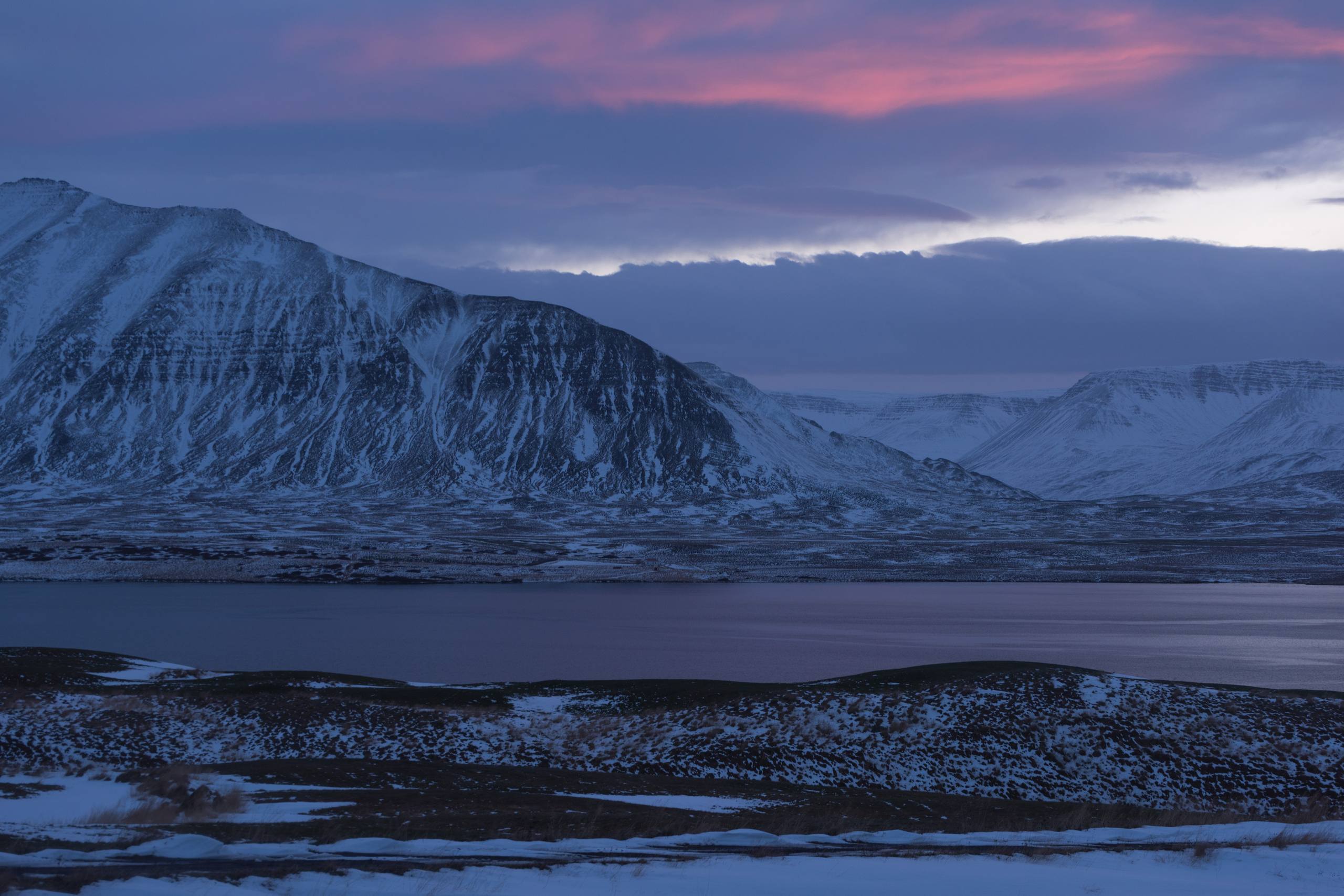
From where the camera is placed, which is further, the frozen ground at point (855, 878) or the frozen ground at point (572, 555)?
the frozen ground at point (572, 555)

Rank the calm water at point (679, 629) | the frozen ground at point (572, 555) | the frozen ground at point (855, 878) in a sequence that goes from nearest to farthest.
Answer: the frozen ground at point (855, 878) → the calm water at point (679, 629) → the frozen ground at point (572, 555)

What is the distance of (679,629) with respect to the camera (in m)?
81.9

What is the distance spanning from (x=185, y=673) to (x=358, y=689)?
400 inches

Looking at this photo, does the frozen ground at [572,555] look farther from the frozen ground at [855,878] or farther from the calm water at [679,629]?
the frozen ground at [855,878]

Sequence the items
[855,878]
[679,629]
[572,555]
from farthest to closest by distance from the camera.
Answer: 1. [572,555]
2. [679,629]
3. [855,878]

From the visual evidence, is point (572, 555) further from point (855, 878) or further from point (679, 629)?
point (855, 878)

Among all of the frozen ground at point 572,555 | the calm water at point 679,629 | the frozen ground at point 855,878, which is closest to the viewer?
the frozen ground at point 855,878

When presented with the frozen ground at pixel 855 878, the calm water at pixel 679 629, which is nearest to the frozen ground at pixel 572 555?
the calm water at pixel 679 629

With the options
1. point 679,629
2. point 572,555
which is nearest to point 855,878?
point 679,629

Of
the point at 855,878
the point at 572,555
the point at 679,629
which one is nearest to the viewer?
the point at 855,878

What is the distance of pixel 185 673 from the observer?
50000 mm

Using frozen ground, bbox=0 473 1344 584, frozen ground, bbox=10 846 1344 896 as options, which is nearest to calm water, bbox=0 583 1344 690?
frozen ground, bbox=0 473 1344 584

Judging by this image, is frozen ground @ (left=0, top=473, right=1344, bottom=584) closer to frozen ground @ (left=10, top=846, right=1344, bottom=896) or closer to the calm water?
the calm water

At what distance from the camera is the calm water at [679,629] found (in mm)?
62031
